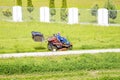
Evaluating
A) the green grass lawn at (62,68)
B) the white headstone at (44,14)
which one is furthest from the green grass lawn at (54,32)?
the white headstone at (44,14)

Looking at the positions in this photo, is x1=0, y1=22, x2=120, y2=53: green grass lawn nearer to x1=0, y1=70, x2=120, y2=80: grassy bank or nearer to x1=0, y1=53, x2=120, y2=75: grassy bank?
x1=0, y1=53, x2=120, y2=75: grassy bank

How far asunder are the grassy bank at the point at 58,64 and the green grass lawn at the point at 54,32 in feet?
8.46

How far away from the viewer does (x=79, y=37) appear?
78.3 feet

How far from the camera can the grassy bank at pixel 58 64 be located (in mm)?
15930

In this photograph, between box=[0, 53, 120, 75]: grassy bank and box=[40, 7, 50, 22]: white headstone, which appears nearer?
box=[0, 53, 120, 75]: grassy bank

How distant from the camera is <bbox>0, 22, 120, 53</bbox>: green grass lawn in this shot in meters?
20.4

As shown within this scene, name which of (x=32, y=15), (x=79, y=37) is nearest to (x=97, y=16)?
(x=32, y=15)

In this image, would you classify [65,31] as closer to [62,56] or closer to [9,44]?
[9,44]

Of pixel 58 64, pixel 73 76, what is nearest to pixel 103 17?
pixel 58 64

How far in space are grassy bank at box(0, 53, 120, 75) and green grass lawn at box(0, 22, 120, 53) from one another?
258 centimetres

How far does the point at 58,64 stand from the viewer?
53.9 ft

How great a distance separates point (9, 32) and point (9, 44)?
4466 millimetres

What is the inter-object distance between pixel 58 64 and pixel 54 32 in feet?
29.8

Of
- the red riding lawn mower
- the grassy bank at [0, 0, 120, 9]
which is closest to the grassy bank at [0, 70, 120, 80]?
the red riding lawn mower
